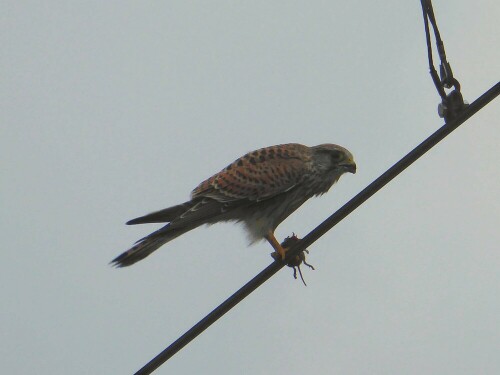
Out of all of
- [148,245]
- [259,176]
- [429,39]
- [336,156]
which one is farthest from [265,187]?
[429,39]

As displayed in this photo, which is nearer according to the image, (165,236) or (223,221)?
(165,236)

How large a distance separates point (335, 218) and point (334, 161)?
3.23 m

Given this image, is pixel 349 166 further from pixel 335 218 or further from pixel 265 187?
pixel 335 218

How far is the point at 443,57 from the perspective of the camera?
4.30 m

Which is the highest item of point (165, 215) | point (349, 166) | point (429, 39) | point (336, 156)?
point (165, 215)

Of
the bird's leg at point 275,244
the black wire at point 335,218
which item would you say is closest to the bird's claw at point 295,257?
the bird's leg at point 275,244

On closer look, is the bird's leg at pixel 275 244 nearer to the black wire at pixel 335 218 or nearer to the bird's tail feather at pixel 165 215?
the bird's tail feather at pixel 165 215

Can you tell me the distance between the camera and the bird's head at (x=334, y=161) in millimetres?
7426

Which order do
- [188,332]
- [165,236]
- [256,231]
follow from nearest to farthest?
[188,332]
[165,236]
[256,231]

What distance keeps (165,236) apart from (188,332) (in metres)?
2.01

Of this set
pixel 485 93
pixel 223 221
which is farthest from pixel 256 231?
pixel 485 93

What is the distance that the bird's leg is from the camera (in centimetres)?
654

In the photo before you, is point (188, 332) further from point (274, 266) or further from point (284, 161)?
point (284, 161)

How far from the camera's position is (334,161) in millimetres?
7453
